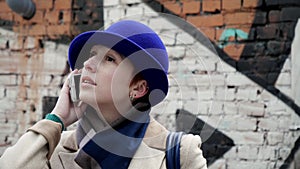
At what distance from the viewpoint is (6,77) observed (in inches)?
148

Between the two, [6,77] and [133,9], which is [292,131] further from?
[6,77]

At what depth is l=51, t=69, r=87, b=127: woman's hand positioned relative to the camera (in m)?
1.44

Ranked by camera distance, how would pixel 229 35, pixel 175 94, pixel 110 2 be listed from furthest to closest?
pixel 110 2, pixel 229 35, pixel 175 94

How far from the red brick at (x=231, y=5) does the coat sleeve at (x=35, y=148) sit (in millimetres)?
2072

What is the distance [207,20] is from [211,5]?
108mm

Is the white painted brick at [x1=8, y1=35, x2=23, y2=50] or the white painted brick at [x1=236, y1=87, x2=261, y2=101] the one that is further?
the white painted brick at [x1=8, y1=35, x2=23, y2=50]

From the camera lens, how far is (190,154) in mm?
1418

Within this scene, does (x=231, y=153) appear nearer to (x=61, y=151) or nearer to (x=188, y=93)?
(x=188, y=93)

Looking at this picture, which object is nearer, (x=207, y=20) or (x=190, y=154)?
(x=190, y=154)

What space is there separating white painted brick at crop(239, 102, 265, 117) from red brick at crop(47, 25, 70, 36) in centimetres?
145

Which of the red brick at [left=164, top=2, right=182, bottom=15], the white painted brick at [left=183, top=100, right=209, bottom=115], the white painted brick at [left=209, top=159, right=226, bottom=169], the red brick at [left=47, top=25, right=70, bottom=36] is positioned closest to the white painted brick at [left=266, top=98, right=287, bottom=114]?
the white painted brick at [left=209, top=159, right=226, bottom=169]

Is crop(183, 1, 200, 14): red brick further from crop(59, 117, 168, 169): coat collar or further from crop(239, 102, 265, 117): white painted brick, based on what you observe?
crop(59, 117, 168, 169): coat collar

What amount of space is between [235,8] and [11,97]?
1.90 meters

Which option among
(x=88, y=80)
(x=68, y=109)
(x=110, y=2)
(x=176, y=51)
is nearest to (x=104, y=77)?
(x=88, y=80)
